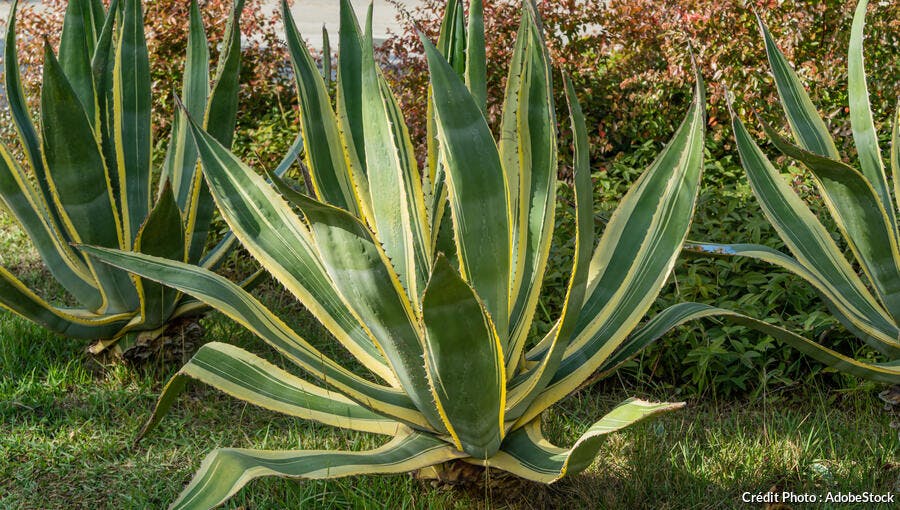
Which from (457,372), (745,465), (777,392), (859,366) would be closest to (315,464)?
(457,372)

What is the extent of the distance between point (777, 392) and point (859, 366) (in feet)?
2.37

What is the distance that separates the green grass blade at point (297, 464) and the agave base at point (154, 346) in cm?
121

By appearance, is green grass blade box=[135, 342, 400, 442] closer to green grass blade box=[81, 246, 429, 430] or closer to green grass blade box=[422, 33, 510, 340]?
green grass blade box=[81, 246, 429, 430]

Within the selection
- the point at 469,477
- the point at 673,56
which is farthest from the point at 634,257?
the point at 673,56

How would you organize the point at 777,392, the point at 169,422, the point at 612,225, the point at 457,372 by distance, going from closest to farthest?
1. the point at 457,372
2. the point at 612,225
3. the point at 169,422
4. the point at 777,392

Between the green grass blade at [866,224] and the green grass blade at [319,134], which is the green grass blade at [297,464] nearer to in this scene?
the green grass blade at [319,134]

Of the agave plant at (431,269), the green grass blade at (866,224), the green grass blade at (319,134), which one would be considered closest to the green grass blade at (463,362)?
the agave plant at (431,269)

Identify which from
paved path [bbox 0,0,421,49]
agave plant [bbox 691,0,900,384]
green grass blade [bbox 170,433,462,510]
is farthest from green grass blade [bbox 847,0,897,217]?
paved path [bbox 0,0,421,49]

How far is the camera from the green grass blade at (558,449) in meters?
1.72

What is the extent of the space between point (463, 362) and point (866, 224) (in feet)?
4.12

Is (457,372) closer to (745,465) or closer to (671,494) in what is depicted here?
(671,494)

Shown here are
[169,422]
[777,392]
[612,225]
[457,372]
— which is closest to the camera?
[457,372]

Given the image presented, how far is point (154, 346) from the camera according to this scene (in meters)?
3.08

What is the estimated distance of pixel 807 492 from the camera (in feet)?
7.86
